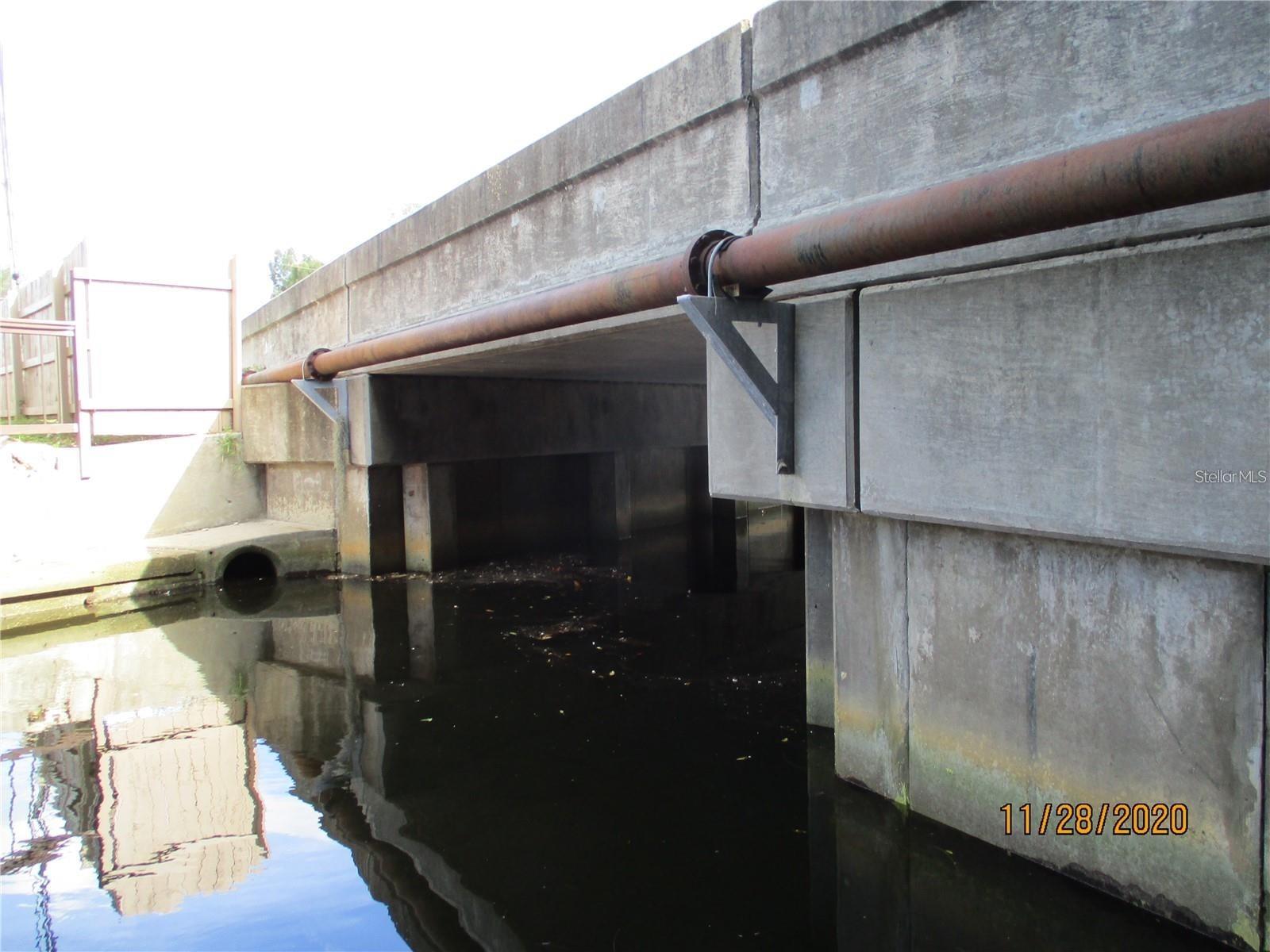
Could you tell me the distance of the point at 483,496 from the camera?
12.1 metres

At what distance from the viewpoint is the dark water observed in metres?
3.39

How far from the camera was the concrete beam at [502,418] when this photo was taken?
10211 mm

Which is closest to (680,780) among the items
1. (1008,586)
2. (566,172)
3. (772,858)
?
(772,858)

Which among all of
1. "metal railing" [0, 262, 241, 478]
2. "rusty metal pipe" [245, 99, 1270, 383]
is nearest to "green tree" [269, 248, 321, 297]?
"metal railing" [0, 262, 241, 478]

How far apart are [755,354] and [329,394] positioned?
24.7ft

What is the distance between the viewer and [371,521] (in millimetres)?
10672

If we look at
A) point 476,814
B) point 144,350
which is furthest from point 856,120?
point 144,350

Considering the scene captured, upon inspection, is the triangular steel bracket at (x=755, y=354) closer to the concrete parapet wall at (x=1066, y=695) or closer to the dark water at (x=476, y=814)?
the concrete parapet wall at (x=1066, y=695)

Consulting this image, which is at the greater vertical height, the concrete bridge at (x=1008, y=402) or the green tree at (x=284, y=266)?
the green tree at (x=284, y=266)

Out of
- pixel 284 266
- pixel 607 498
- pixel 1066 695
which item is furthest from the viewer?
pixel 284 266

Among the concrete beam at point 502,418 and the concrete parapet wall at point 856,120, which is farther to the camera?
the concrete beam at point 502,418

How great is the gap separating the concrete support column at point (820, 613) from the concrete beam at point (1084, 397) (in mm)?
1045

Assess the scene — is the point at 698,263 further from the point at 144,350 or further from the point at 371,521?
the point at 144,350
